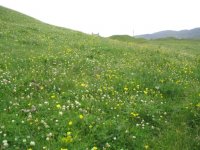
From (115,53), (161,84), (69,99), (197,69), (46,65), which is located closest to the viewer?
→ (69,99)

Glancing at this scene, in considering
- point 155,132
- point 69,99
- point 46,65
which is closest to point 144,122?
point 155,132

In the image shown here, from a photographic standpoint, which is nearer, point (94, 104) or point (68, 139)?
point (68, 139)

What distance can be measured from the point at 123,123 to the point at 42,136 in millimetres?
2276

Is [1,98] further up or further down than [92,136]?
further up

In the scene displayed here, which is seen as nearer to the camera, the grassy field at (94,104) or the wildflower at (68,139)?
the wildflower at (68,139)

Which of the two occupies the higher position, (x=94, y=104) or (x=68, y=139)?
(x=94, y=104)

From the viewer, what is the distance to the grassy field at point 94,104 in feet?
27.7

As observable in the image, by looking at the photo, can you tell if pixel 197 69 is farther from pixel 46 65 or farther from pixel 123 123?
pixel 123 123

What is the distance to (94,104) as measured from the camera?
10.4 metres

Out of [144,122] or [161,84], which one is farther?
[161,84]

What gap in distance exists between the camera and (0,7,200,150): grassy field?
27.7 ft

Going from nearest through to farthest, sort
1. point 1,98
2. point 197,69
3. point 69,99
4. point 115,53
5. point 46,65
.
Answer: point 1,98
point 69,99
point 46,65
point 197,69
point 115,53

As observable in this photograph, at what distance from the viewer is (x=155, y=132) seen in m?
9.42

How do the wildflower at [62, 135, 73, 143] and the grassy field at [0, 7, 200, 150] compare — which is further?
the grassy field at [0, 7, 200, 150]
